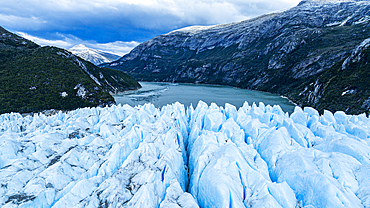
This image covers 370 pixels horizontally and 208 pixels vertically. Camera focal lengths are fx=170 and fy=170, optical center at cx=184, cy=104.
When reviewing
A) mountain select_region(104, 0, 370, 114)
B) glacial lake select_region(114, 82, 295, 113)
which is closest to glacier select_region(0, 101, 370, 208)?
mountain select_region(104, 0, 370, 114)

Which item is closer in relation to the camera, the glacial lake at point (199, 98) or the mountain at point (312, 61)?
the mountain at point (312, 61)

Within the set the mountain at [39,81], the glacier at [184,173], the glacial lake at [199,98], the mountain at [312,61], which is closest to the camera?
the glacier at [184,173]

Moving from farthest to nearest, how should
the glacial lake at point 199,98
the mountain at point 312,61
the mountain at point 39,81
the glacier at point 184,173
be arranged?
the glacial lake at point 199,98
the mountain at point 39,81
the mountain at point 312,61
the glacier at point 184,173

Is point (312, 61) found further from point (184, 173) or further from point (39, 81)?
point (39, 81)

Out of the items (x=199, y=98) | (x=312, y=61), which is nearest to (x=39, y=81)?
(x=199, y=98)

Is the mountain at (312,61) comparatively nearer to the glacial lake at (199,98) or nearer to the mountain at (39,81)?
the glacial lake at (199,98)

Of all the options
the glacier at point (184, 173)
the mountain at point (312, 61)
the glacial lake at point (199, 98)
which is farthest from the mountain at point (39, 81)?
the mountain at point (312, 61)

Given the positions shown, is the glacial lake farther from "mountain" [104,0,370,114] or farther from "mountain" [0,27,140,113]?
"mountain" [0,27,140,113]

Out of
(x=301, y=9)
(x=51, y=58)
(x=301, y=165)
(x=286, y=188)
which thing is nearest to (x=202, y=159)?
(x=286, y=188)
